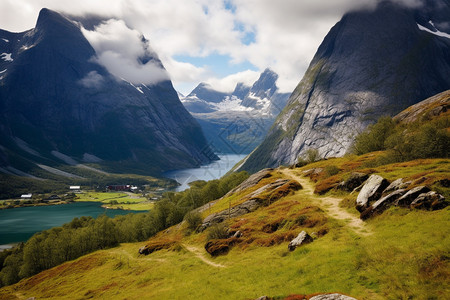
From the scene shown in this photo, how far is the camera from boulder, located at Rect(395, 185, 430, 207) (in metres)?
27.4

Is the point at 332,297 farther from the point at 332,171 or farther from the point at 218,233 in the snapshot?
the point at 332,171

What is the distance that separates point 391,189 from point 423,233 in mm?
10136

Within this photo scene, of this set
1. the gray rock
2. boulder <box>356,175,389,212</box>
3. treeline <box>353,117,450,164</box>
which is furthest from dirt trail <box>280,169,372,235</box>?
treeline <box>353,117,450,164</box>

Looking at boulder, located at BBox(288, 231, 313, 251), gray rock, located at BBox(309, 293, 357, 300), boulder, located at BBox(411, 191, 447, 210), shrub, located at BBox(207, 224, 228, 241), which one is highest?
boulder, located at BBox(411, 191, 447, 210)

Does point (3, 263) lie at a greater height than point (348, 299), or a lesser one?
lesser

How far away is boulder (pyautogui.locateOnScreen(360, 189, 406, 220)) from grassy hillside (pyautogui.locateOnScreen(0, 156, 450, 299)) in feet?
3.57

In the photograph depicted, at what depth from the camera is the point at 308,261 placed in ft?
80.0

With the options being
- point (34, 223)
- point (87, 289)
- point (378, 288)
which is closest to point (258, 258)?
point (378, 288)

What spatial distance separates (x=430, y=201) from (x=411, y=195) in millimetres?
1847

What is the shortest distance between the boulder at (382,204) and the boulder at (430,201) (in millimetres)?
2038

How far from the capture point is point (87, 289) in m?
42.1

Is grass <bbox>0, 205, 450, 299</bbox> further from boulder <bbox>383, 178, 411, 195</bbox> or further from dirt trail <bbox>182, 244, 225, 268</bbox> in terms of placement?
boulder <bbox>383, 178, 411, 195</bbox>

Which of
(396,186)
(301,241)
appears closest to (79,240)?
(301,241)

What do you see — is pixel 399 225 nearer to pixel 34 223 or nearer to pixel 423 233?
pixel 423 233
